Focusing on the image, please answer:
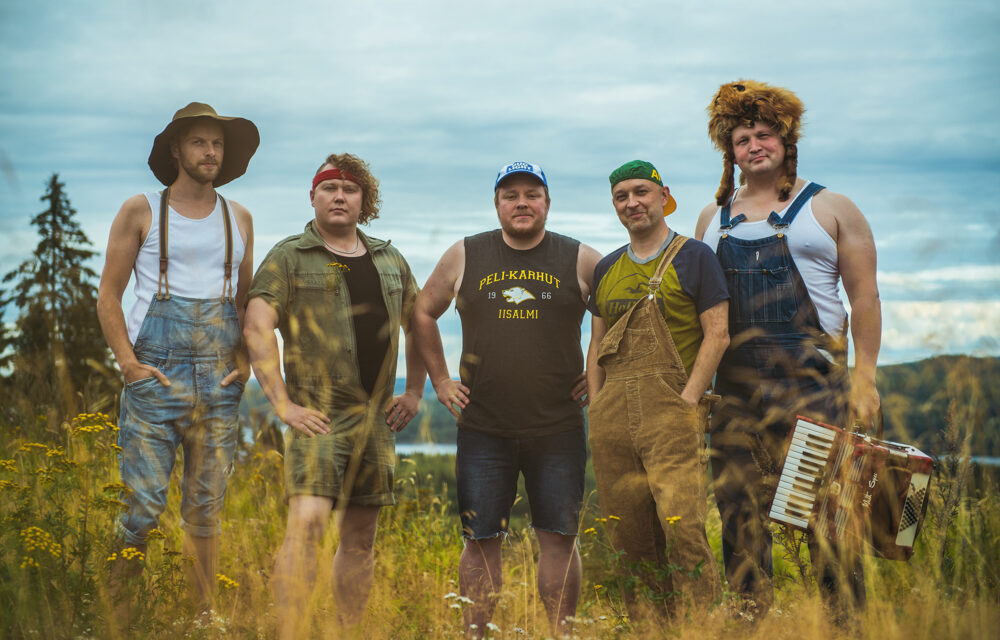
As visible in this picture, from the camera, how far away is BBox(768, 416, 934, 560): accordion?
11.8ft

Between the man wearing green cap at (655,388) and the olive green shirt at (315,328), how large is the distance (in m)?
1.31

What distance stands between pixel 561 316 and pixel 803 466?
4.84 ft

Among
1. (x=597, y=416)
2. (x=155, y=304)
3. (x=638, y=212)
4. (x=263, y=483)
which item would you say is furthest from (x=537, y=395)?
(x=263, y=483)

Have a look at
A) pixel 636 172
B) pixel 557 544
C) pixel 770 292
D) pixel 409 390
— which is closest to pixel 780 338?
pixel 770 292

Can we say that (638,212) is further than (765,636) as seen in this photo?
Yes

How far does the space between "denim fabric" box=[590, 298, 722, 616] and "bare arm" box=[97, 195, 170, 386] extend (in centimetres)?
225

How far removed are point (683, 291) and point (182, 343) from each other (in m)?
2.55

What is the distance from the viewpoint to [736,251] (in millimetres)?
4098

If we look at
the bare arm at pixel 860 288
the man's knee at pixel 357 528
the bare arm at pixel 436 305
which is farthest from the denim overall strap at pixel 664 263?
the man's knee at pixel 357 528

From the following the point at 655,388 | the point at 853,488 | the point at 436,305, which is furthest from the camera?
the point at 436,305

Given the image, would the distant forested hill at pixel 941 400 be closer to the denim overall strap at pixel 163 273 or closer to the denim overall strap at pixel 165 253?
the denim overall strap at pixel 165 253

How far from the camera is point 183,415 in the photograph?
13.3 ft

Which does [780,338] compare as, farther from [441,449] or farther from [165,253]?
[165,253]

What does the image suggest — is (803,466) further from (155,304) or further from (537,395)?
(155,304)
